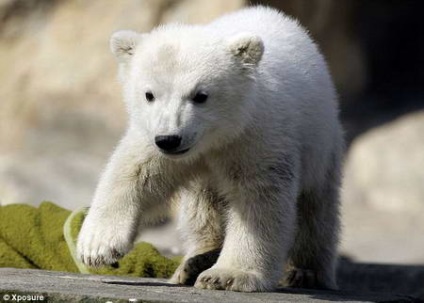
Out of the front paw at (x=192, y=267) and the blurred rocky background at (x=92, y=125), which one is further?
the blurred rocky background at (x=92, y=125)

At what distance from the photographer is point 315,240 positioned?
15.7ft

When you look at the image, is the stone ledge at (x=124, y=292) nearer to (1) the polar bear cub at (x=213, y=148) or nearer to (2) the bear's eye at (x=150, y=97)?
(1) the polar bear cub at (x=213, y=148)

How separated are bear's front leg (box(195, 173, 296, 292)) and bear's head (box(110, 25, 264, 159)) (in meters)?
0.21

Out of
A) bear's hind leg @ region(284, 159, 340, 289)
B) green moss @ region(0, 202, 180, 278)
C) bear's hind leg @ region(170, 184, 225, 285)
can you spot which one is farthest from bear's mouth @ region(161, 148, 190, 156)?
green moss @ region(0, 202, 180, 278)

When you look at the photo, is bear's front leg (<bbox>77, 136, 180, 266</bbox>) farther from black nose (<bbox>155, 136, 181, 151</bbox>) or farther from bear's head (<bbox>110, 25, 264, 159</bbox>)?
black nose (<bbox>155, 136, 181, 151</bbox>)

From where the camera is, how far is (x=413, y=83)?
970 centimetres

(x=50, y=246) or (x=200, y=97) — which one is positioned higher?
(x=200, y=97)

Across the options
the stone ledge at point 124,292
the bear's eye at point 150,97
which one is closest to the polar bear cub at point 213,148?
the bear's eye at point 150,97

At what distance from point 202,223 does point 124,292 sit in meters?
0.99

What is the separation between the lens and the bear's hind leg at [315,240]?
475cm

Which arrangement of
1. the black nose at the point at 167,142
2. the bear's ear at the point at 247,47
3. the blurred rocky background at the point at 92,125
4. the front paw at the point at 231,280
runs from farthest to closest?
the blurred rocky background at the point at 92,125 < the bear's ear at the point at 247,47 < the front paw at the point at 231,280 < the black nose at the point at 167,142

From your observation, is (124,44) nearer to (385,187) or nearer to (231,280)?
(231,280)

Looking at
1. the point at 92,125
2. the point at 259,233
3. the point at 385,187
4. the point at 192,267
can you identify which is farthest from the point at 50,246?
the point at 385,187

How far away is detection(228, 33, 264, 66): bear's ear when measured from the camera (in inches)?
163
